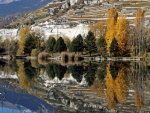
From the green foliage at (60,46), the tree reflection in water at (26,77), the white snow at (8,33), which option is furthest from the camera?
the white snow at (8,33)

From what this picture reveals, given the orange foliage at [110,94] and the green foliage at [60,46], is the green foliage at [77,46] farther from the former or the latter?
the orange foliage at [110,94]

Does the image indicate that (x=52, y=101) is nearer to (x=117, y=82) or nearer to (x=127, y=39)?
(x=117, y=82)

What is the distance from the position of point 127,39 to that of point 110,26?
Result: 388 centimetres

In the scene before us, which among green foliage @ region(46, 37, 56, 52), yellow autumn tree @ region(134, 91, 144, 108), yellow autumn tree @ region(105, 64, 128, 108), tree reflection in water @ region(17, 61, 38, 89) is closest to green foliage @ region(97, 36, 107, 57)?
green foliage @ region(46, 37, 56, 52)

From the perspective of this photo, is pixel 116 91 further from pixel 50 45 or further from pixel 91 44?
pixel 50 45

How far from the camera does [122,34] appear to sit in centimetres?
6700

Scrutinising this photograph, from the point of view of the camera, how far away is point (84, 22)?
319 feet

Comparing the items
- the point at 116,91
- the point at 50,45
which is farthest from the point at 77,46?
the point at 116,91

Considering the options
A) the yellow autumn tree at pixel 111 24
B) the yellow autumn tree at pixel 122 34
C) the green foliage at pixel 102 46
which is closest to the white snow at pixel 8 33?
the green foliage at pixel 102 46

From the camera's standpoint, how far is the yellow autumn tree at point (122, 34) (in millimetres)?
67062

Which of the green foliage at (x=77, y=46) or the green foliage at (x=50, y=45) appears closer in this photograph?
the green foliage at (x=77, y=46)

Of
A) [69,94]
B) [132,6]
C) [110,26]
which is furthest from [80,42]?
[69,94]

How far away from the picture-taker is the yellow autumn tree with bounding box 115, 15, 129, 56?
67062mm

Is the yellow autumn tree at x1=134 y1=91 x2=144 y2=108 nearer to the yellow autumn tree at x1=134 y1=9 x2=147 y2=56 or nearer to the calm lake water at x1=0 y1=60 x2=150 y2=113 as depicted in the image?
the calm lake water at x1=0 y1=60 x2=150 y2=113
